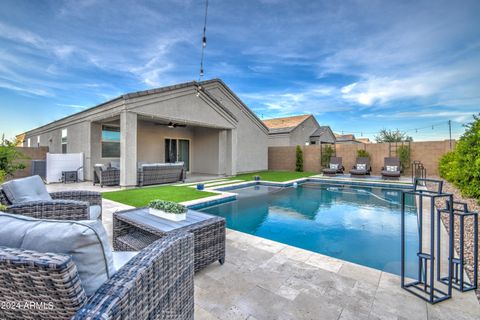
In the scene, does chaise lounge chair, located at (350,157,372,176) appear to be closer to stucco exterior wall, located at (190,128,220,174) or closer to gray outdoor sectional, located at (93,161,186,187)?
stucco exterior wall, located at (190,128,220,174)

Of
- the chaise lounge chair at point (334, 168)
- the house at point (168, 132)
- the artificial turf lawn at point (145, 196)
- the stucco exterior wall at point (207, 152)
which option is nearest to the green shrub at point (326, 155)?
the chaise lounge chair at point (334, 168)

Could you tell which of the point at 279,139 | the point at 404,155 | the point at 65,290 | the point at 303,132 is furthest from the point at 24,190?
the point at 303,132

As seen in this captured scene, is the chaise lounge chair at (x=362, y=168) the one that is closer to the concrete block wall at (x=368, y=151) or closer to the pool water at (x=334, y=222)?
the concrete block wall at (x=368, y=151)

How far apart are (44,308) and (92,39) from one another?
10867 mm

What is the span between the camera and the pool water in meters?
4.10

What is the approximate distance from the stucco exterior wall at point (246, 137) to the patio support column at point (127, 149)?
6360mm

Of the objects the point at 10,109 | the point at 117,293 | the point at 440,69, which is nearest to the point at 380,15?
the point at 440,69

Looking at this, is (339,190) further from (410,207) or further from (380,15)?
(380,15)

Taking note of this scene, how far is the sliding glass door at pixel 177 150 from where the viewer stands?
49.7 ft

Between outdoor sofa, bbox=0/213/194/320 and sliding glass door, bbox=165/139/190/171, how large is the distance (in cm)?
1421

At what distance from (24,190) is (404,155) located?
17.0 meters

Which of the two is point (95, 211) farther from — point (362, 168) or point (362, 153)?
point (362, 153)

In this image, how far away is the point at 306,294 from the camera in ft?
7.97

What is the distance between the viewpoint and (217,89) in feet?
49.7
